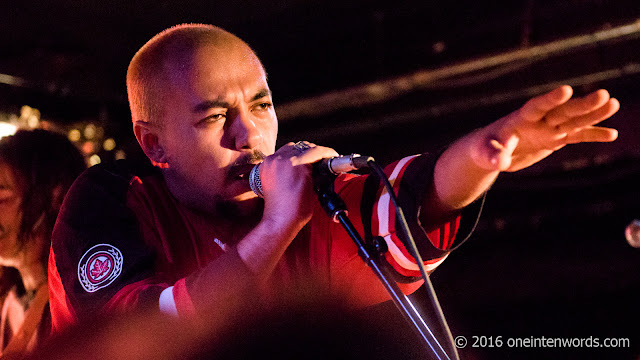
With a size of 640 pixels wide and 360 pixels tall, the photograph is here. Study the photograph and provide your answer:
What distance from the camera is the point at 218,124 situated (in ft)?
4.79

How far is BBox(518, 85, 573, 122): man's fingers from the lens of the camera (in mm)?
934

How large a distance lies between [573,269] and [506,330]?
591 millimetres

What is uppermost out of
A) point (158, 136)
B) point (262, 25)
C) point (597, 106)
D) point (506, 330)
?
point (262, 25)

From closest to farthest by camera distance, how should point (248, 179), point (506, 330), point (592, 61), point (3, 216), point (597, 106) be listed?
point (597, 106) < point (248, 179) < point (3, 216) < point (506, 330) < point (592, 61)

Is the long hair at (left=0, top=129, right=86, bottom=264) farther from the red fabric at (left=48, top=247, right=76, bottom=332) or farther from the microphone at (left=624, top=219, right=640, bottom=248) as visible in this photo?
the microphone at (left=624, top=219, right=640, bottom=248)

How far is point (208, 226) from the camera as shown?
1560 millimetres

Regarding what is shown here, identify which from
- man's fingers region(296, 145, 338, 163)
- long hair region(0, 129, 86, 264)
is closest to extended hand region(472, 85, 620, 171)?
man's fingers region(296, 145, 338, 163)

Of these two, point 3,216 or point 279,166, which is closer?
→ point 279,166

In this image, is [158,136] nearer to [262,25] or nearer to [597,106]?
[597,106]

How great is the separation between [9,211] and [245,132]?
1.35 metres

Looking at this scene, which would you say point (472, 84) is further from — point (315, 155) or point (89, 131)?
point (315, 155)

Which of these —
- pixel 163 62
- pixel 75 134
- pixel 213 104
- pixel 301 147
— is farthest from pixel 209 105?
pixel 75 134

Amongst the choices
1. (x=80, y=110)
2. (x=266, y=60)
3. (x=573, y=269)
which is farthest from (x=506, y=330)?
(x=80, y=110)

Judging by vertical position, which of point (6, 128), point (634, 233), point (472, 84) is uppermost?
point (6, 128)
